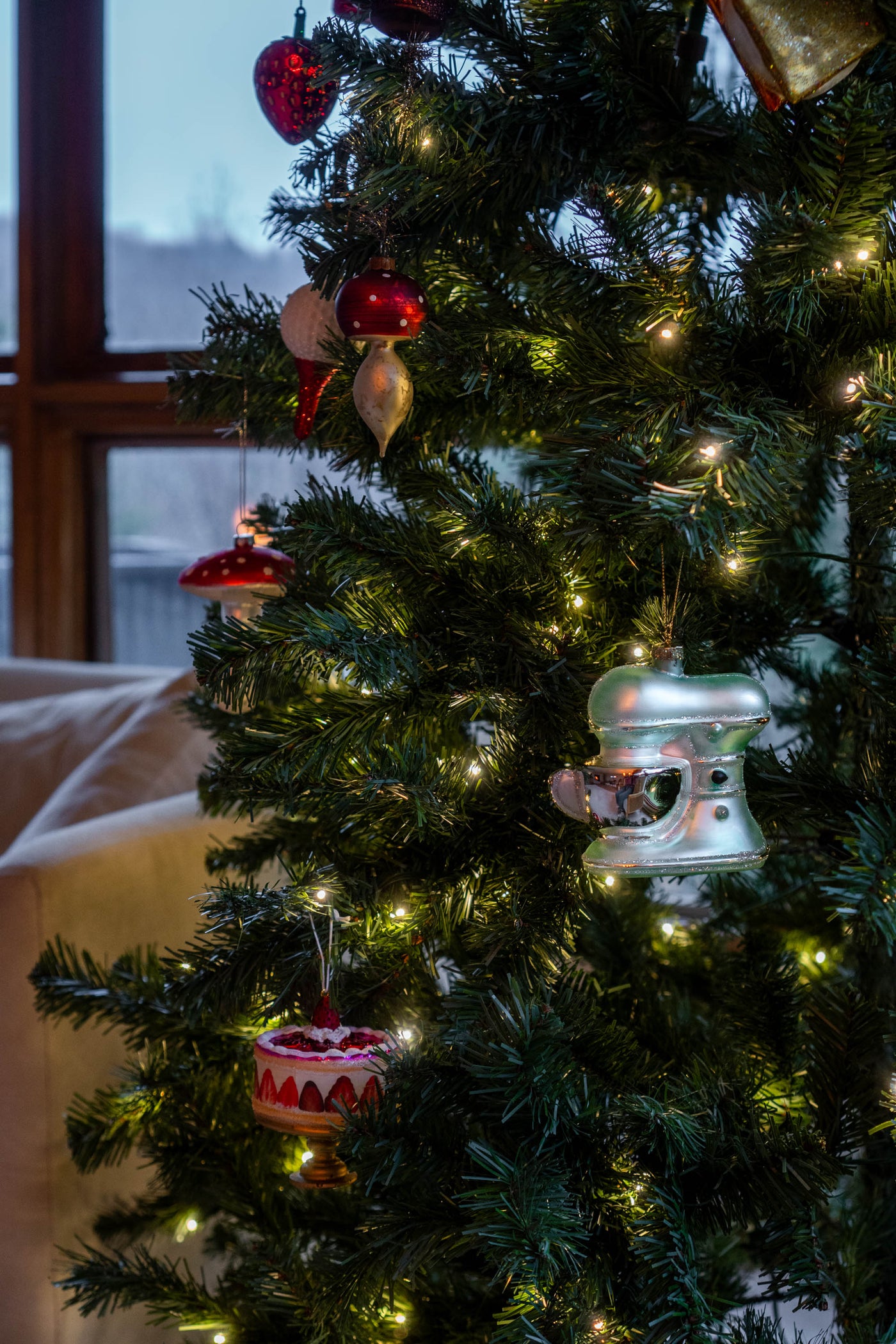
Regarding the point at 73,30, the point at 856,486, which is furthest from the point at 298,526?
the point at 73,30

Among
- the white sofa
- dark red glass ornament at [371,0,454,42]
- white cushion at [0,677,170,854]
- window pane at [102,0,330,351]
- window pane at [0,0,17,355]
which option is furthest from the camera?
window pane at [0,0,17,355]

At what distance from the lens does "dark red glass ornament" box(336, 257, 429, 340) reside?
0.64m

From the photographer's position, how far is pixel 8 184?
7.51ft

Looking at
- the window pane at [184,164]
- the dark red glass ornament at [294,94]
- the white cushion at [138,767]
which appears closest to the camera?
the dark red glass ornament at [294,94]

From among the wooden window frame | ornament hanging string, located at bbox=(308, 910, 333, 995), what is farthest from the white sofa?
the wooden window frame

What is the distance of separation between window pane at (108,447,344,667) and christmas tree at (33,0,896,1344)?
1261mm

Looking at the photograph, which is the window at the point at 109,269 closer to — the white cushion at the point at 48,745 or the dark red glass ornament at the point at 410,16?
the white cushion at the point at 48,745

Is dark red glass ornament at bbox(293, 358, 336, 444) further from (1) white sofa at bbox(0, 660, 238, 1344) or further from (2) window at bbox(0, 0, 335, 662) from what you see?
(2) window at bbox(0, 0, 335, 662)

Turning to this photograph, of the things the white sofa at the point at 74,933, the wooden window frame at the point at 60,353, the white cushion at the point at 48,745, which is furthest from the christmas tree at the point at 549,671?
the wooden window frame at the point at 60,353

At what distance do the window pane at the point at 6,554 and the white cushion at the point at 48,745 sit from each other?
2.31 feet

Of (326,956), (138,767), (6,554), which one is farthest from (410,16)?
(6,554)

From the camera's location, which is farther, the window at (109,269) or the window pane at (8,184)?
the window pane at (8,184)

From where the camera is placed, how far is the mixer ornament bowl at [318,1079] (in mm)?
671

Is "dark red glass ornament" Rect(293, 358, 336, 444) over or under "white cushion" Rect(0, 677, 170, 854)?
over
